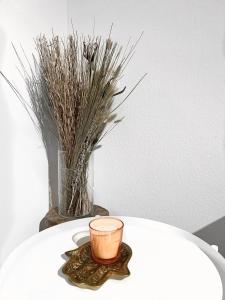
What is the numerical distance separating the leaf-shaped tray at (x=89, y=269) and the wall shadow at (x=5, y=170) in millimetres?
475

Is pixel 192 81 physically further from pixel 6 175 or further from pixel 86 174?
pixel 6 175

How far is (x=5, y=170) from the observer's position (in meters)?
1.34

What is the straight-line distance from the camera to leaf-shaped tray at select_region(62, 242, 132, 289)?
878 mm

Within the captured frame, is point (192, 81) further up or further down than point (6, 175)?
further up

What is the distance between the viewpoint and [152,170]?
1.55m

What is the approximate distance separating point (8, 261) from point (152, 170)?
765 mm

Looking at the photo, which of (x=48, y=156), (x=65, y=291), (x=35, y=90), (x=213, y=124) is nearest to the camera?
(x=65, y=291)

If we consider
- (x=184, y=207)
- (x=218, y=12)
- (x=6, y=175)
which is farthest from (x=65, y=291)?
(x=218, y=12)

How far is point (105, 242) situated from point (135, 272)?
0.12 meters

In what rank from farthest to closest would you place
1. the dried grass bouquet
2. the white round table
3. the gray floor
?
the gray floor, the dried grass bouquet, the white round table

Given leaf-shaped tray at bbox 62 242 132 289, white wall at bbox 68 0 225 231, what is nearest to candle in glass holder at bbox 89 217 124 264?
leaf-shaped tray at bbox 62 242 132 289

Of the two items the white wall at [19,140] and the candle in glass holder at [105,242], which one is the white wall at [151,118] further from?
the candle in glass holder at [105,242]

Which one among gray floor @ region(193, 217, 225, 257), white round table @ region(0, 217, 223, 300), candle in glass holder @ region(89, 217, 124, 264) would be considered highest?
candle in glass holder @ region(89, 217, 124, 264)

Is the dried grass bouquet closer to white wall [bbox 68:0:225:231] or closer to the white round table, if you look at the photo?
white wall [bbox 68:0:225:231]
